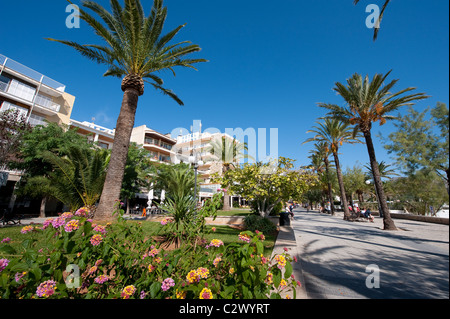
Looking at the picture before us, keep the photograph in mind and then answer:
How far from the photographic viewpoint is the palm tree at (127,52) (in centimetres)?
789

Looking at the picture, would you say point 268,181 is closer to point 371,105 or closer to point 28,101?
point 371,105

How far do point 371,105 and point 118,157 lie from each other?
47.4ft

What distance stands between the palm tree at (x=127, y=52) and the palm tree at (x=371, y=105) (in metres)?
9.97

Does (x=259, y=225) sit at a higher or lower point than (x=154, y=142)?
lower

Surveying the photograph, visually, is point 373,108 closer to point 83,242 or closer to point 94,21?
point 83,242

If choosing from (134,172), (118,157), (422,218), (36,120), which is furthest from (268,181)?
(36,120)

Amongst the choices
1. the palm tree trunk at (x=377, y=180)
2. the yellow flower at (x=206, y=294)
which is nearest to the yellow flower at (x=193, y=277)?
the yellow flower at (x=206, y=294)

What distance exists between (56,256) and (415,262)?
7.26m

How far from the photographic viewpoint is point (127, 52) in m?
9.03

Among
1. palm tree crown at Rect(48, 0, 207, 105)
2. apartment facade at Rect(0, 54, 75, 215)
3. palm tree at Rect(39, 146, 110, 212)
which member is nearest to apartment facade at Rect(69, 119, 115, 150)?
apartment facade at Rect(0, 54, 75, 215)

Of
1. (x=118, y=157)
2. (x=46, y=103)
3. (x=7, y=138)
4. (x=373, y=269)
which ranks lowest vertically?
(x=373, y=269)

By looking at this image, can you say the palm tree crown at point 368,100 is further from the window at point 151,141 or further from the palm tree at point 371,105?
the window at point 151,141

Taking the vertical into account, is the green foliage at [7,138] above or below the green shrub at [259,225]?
above
